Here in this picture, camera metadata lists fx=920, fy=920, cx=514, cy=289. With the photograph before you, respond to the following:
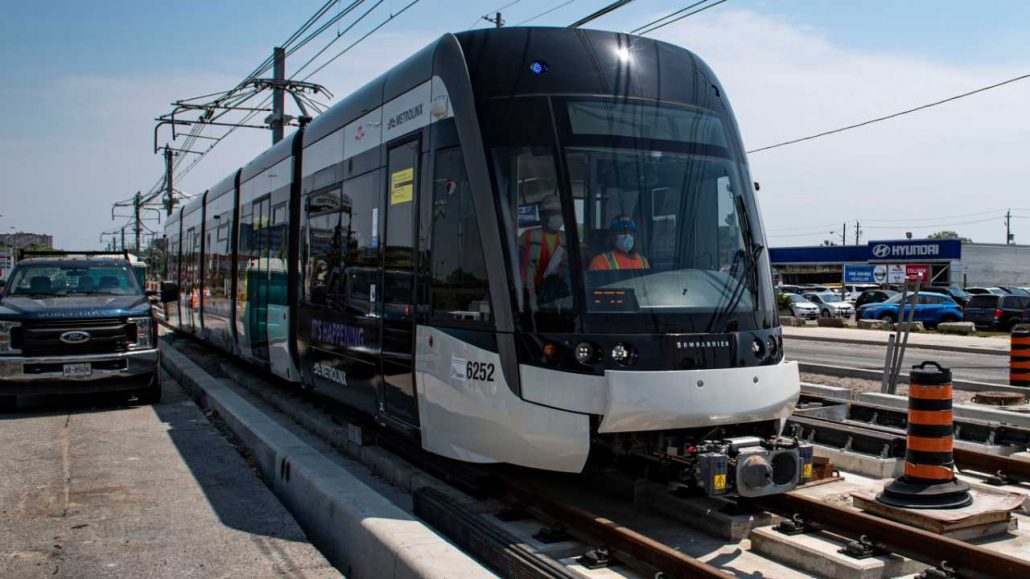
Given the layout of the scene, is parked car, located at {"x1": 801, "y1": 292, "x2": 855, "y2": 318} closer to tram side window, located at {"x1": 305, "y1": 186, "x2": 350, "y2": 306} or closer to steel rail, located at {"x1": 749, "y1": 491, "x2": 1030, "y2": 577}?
tram side window, located at {"x1": 305, "y1": 186, "x2": 350, "y2": 306}

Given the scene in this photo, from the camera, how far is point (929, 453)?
6328 millimetres

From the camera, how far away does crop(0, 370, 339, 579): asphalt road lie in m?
5.91

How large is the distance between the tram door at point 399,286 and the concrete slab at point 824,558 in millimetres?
2753

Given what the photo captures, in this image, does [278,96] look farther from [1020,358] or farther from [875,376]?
[1020,358]

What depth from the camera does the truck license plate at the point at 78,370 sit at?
1216cm

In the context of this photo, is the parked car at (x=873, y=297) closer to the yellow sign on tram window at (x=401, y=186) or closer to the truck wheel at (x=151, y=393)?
the truck wheel at (x=151, y=393)

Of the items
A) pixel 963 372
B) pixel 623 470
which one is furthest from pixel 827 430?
pixel 963 372

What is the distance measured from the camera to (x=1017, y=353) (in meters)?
14.6

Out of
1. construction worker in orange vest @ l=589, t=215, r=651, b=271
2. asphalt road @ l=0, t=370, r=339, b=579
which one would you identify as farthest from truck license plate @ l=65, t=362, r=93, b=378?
construction worker in orange vest @ l=589, t=215, r=651, b=271

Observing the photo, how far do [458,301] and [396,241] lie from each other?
4.10 feet

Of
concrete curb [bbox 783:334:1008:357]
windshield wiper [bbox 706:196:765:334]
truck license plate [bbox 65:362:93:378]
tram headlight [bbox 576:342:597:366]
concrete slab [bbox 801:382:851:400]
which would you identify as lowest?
concrete curb [bbox 783:334:1008:357]

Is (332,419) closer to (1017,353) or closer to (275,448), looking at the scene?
(275,448)

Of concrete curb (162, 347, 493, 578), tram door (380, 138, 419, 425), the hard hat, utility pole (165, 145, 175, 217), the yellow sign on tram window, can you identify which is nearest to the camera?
concrete curb (162, 347, 493, 578)

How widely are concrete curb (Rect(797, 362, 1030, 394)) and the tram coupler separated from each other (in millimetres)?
8010
